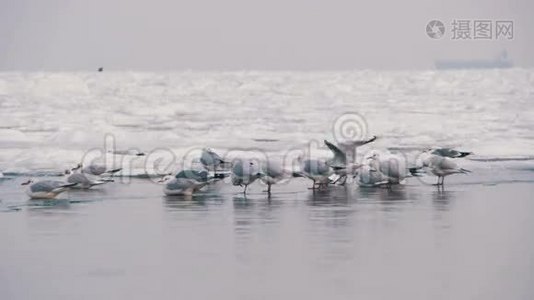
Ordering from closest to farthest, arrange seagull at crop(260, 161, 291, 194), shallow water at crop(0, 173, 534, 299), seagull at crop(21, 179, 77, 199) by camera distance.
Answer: shallow water at crop(0, 173, 534, 299), seagull at crop(21, 179, 77, 199), seagull at crop(260, 161, 291, 194)

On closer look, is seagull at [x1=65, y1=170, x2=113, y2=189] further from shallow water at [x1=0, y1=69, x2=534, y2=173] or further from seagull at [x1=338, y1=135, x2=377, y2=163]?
seagull at [x1=338, y1=135, x2=377, y2=163]

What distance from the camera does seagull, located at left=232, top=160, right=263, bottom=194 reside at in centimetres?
536

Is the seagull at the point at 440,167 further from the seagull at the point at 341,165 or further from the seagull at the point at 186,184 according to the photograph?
the seagull at the point at 186,184

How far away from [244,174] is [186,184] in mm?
298

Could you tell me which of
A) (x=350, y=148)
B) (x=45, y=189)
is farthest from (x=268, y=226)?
(x=350, y=148)

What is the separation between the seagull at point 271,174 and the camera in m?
5.39

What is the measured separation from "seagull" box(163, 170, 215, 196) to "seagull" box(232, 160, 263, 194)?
0.46 ft

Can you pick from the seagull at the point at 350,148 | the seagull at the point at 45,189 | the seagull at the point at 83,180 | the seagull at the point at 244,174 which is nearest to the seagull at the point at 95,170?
the seagull at the point at 83,180

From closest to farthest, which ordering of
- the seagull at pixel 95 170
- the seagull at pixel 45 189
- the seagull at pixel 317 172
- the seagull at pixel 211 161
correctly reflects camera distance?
the seagull at pixel 45 189
the seagull at pixel 317 172
the seagull at pixel 95 170
the seagull at pixel 211 161

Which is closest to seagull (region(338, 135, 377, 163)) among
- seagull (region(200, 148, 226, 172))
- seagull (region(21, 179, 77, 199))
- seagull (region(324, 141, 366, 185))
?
seagull (region(324, 141, 366, 185))

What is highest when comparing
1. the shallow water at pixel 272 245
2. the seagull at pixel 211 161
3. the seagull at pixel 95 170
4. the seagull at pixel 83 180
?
the seagull at pixel 211 161

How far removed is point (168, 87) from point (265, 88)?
1.50 m

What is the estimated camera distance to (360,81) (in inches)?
655

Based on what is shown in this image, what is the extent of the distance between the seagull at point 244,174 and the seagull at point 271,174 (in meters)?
0.03
